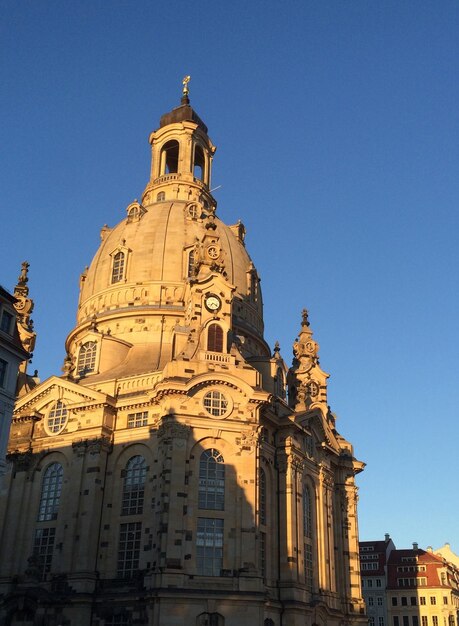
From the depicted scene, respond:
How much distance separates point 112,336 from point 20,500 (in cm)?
1683

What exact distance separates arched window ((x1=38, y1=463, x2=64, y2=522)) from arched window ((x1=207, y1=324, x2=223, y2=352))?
15.4m

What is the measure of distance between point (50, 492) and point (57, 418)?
5.93 m

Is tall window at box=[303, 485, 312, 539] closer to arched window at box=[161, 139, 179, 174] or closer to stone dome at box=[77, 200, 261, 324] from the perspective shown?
stone dome at box=[77, 200, 261, 324]

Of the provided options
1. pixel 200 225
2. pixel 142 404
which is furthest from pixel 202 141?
pixel 142 404

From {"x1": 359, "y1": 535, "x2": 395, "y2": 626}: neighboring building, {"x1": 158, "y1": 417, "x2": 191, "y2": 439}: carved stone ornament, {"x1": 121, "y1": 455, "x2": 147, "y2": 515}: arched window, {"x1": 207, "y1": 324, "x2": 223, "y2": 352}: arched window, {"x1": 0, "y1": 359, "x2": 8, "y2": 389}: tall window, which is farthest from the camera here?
{"x1": 359, "y1": 535, "x2": 395, "y2": 626}: neighboring building

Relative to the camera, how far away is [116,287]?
233 ft

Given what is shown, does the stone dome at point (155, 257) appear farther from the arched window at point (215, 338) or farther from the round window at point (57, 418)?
the round window at point (57, 418)

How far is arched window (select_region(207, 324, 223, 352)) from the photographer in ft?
191

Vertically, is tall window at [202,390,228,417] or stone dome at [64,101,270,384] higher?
stone dome at [64,101,270,384]

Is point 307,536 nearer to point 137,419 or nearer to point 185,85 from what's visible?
point 137,419

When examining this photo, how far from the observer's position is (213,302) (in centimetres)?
6019

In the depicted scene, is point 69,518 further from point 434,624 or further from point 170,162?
point 434,624

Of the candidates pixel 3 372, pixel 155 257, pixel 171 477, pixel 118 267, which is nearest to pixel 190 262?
pixel 155 257

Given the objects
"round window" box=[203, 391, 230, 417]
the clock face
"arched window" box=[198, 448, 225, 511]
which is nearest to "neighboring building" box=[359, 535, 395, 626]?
"arched window" box=[198, 448, 225, 511]
